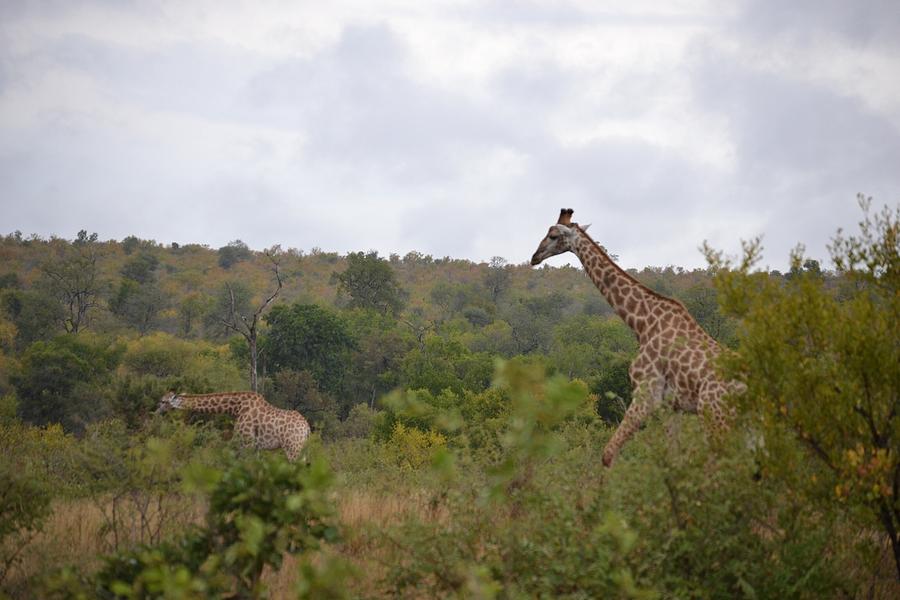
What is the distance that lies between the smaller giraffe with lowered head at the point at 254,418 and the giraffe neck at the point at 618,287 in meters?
6.76

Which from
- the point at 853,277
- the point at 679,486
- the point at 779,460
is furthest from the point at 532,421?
the point at 853,277

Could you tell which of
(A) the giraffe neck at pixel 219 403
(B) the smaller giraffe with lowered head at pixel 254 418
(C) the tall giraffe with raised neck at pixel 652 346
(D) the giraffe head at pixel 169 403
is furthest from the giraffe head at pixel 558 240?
(D) the giraffe head at pixel 169 403

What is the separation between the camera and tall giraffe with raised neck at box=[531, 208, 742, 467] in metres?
7.98

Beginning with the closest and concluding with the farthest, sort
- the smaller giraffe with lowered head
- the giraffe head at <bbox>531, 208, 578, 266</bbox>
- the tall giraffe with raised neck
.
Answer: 1. the tall giraffe with raised neck
2. the giraffe head at <bbox>531, 208, 578, 266</bbox>
3. the smaller giraffe with lowered head

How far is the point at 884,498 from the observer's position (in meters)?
5.66

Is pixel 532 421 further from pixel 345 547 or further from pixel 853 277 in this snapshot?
pixel 345 547

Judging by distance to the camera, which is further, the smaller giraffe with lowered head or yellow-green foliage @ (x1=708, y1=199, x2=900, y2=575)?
the smaller giraffe with lowered head

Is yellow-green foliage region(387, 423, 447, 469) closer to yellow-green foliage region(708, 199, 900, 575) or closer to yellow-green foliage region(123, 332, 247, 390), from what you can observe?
yellow-green foliage region(123, 332, 247, 390)

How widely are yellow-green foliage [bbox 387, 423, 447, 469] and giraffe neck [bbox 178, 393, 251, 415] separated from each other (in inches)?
276

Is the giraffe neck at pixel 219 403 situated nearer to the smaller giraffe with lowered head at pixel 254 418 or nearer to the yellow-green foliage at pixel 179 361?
the smaller giraffe with lowered head at pixel 254 418

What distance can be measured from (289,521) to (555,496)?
6.24ft

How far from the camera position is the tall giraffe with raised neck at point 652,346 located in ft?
26.2

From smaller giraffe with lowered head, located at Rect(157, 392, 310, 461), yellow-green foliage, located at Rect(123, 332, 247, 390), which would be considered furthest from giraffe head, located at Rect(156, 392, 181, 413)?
yellow-green foliage, located at Rect(123, 332, 247, 390)

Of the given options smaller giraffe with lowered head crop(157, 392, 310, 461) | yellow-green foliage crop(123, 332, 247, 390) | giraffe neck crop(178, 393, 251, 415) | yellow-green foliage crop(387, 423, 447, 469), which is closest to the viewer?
smaller giraffe with lowered head crop(157, 392, 310, 461)
